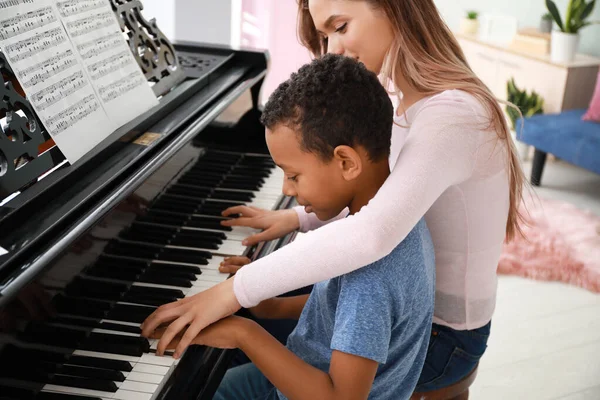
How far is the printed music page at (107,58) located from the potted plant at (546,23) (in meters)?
4.38

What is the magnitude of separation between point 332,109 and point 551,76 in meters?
4.14

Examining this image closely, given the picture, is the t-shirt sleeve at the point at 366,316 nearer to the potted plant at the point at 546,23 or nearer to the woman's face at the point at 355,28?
the woman's face at the point at 355,28

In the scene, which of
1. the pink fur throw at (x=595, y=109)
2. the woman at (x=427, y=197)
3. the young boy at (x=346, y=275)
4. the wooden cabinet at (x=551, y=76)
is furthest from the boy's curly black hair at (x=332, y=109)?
the wooden cabinet at (x=551, y=76)

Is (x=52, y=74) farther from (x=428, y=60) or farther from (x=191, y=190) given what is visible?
(x=428, y=60)

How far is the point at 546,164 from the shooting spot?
4965 mm

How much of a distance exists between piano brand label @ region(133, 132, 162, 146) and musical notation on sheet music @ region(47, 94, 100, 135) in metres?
0.14

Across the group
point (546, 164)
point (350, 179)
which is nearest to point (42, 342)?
point (350, 179)

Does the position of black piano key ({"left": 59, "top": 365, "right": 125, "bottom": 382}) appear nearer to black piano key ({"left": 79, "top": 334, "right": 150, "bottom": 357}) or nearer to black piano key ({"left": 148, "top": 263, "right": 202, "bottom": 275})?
black piano key ({"left": 79, "top": 334, "right": 150, "bottom": 357})

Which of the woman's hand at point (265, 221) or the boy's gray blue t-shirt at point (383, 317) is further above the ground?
the boy's gray blue t-shirt at point (383, 317)

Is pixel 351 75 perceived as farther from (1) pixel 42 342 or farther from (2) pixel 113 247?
(1) pixel 42 342

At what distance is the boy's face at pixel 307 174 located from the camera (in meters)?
1.21

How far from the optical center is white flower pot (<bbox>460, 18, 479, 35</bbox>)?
5914mm

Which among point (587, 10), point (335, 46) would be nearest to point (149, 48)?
point (335, 46)

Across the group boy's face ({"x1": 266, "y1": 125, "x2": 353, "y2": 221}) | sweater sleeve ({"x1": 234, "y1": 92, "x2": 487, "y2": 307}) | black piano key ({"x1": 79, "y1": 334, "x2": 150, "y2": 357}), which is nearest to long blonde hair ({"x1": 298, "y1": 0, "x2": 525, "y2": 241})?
sweater sleeve ({"x1": 234, "y1": 92, "x2": 487, "y2": 307})
